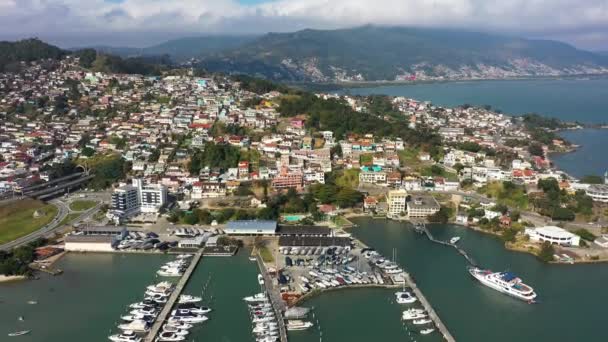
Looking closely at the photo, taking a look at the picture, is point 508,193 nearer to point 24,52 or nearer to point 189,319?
point 189,319

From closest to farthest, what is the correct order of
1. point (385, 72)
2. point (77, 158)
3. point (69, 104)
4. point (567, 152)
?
point (77, 158) < point (567, 152) < point (69, 104) < point (385, 72)

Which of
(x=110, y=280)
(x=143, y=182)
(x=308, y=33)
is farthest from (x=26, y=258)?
(x=308, y=33)

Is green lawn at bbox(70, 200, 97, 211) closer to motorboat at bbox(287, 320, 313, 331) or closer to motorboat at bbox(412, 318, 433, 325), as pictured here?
motorboat at bbox(287, 320, 313, 331)

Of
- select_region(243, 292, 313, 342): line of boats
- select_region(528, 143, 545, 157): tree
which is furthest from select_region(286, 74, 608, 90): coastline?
select_region(243, 292, 313, 342): line of boats

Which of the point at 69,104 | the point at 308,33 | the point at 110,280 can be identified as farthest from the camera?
the point at 308,33

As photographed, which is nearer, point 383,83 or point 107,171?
point 107,171

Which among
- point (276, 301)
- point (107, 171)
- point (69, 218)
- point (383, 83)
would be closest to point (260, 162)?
point (107, 171)

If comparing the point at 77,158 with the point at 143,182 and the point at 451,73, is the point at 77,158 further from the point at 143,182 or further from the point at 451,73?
the point at 451,73
